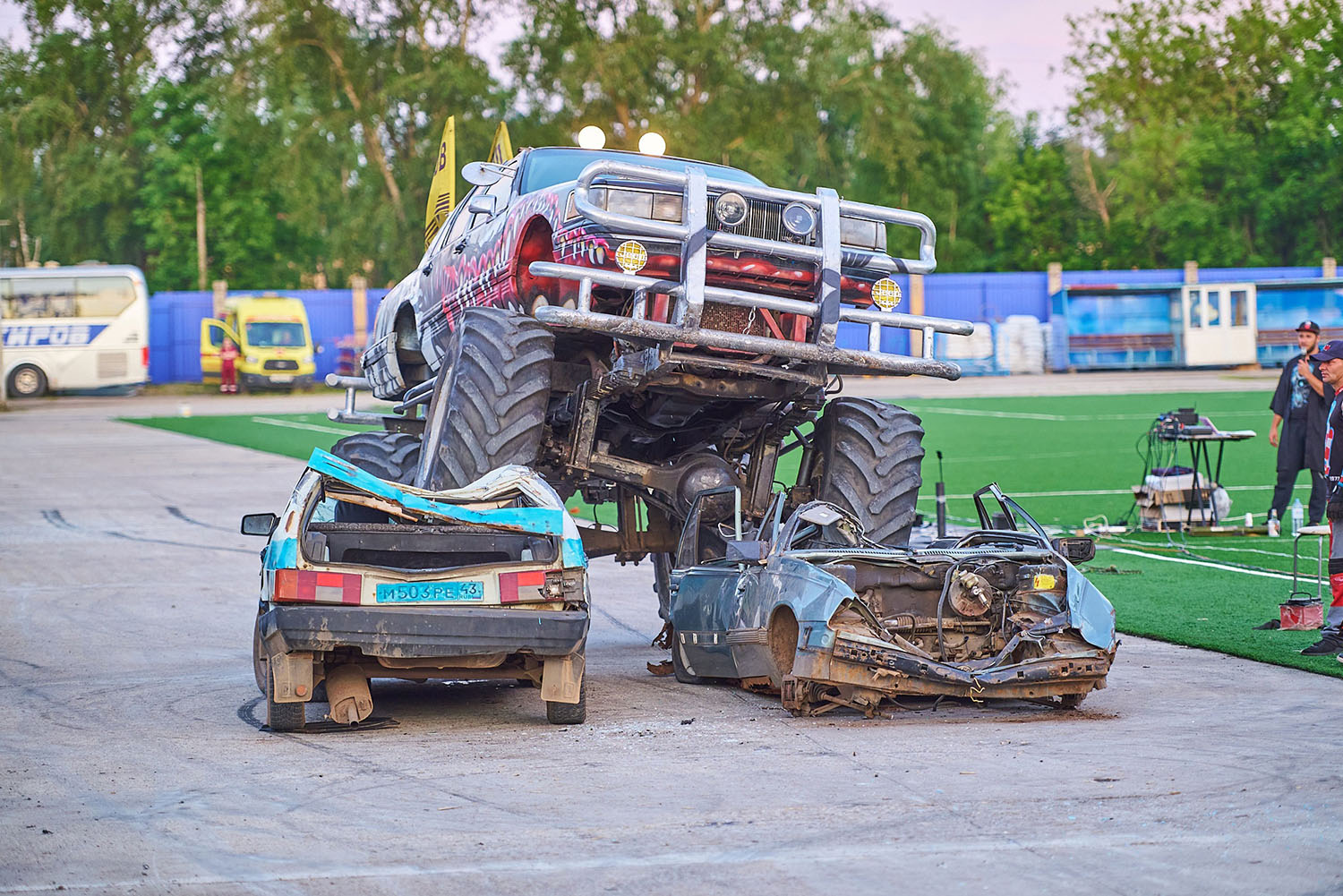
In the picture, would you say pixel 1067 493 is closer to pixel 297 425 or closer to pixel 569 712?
pixel 569 712

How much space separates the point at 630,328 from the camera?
360 inches

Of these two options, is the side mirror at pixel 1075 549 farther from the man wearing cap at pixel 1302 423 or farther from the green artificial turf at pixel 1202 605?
Answer: the man wearing cap at pixel 1302 423

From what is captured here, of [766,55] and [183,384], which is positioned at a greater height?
[766,55]

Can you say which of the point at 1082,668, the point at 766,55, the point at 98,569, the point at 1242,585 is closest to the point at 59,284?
the point at 766,55

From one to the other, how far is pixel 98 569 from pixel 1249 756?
1119cm

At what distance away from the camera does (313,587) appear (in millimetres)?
8023

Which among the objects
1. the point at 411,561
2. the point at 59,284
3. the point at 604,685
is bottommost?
the point at 604,685

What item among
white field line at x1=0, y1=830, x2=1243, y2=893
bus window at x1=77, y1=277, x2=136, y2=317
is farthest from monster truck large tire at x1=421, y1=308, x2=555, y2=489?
bus window at x1=77, y1=277, x2=136, y2=317

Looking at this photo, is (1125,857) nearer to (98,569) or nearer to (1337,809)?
(1337,809)

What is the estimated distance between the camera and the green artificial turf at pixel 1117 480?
12180mm

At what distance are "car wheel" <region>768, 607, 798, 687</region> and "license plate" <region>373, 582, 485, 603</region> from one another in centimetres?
164

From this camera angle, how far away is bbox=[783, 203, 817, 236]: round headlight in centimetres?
960

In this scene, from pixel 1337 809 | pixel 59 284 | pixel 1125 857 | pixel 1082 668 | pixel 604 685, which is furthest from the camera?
pixel 59 284

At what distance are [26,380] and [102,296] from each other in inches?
136
